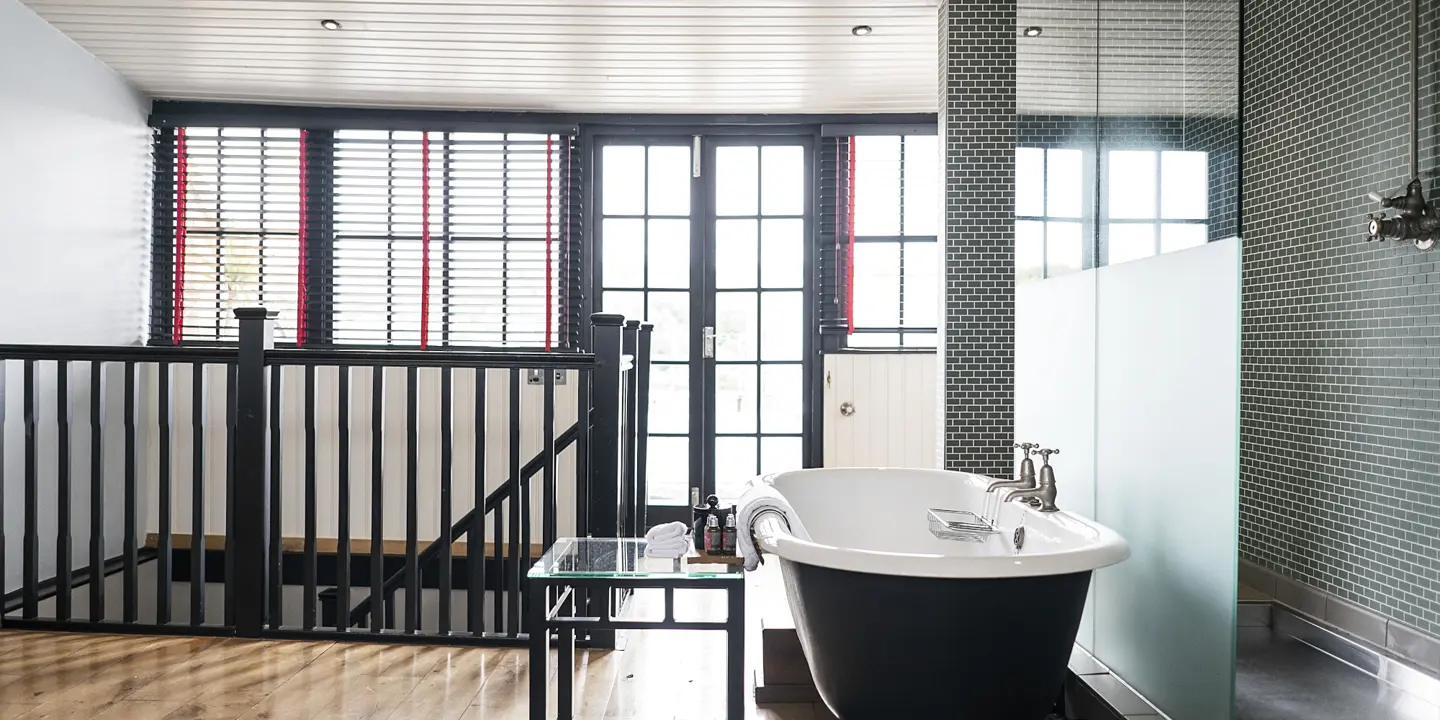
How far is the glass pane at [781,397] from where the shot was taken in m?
4.35

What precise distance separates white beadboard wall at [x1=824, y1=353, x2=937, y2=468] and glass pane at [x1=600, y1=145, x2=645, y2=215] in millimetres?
1316

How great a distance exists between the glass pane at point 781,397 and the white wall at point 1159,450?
1.85 m

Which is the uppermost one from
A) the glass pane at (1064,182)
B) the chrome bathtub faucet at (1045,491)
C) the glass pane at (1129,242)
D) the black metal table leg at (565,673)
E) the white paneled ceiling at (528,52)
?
the white paneled ceiling at (528,52)

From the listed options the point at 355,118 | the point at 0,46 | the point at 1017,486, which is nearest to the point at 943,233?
the point at 1017,486

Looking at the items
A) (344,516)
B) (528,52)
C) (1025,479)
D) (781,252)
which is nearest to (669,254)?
(781,252)

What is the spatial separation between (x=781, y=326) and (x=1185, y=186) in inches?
105

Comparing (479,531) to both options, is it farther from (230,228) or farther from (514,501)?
(230,228)

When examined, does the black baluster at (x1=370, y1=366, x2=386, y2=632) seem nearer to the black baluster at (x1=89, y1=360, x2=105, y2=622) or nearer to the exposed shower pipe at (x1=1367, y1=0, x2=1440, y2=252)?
the black baluster at (x1=89, y1=360, x2=105, y2=622)

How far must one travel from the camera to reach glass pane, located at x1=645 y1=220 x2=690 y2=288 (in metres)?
4.38

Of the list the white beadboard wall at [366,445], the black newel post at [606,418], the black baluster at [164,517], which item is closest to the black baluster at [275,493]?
the black baluster at [164,517]

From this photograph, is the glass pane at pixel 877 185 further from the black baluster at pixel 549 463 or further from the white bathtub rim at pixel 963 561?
the white bathtub rim at pixel 963 561

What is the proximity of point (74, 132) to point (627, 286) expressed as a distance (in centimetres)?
256

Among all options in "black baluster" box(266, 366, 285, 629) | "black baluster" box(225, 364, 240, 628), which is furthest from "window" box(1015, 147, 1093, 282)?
"black baluster" box(225, 364, 240, 628)

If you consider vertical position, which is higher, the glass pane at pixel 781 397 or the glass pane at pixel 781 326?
the glass pane at pixel 781 326
